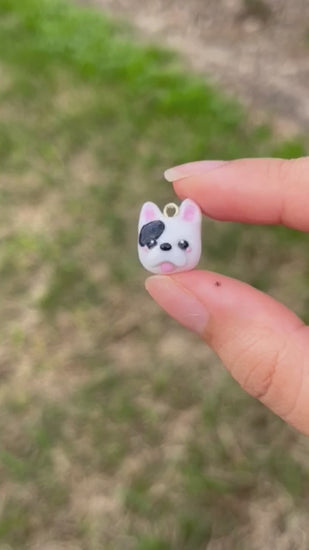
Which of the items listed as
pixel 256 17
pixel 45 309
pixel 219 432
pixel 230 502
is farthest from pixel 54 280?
pixel 256 17

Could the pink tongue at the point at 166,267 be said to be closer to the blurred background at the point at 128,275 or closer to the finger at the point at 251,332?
the finger at the point at 251,332

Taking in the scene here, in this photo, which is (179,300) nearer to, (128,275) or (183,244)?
(183,244)

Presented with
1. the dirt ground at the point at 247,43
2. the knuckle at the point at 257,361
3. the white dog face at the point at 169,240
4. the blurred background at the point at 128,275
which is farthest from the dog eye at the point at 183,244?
the dirt ground at the point at 247,43

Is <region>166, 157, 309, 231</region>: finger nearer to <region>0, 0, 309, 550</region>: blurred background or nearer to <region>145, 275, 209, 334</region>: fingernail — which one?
<region>145, 275, 209, 334</region>: fingernail

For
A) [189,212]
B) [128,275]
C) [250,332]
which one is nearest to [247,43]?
[128,275]

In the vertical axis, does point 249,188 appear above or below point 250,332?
above

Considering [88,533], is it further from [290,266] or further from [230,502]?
[290,266]
